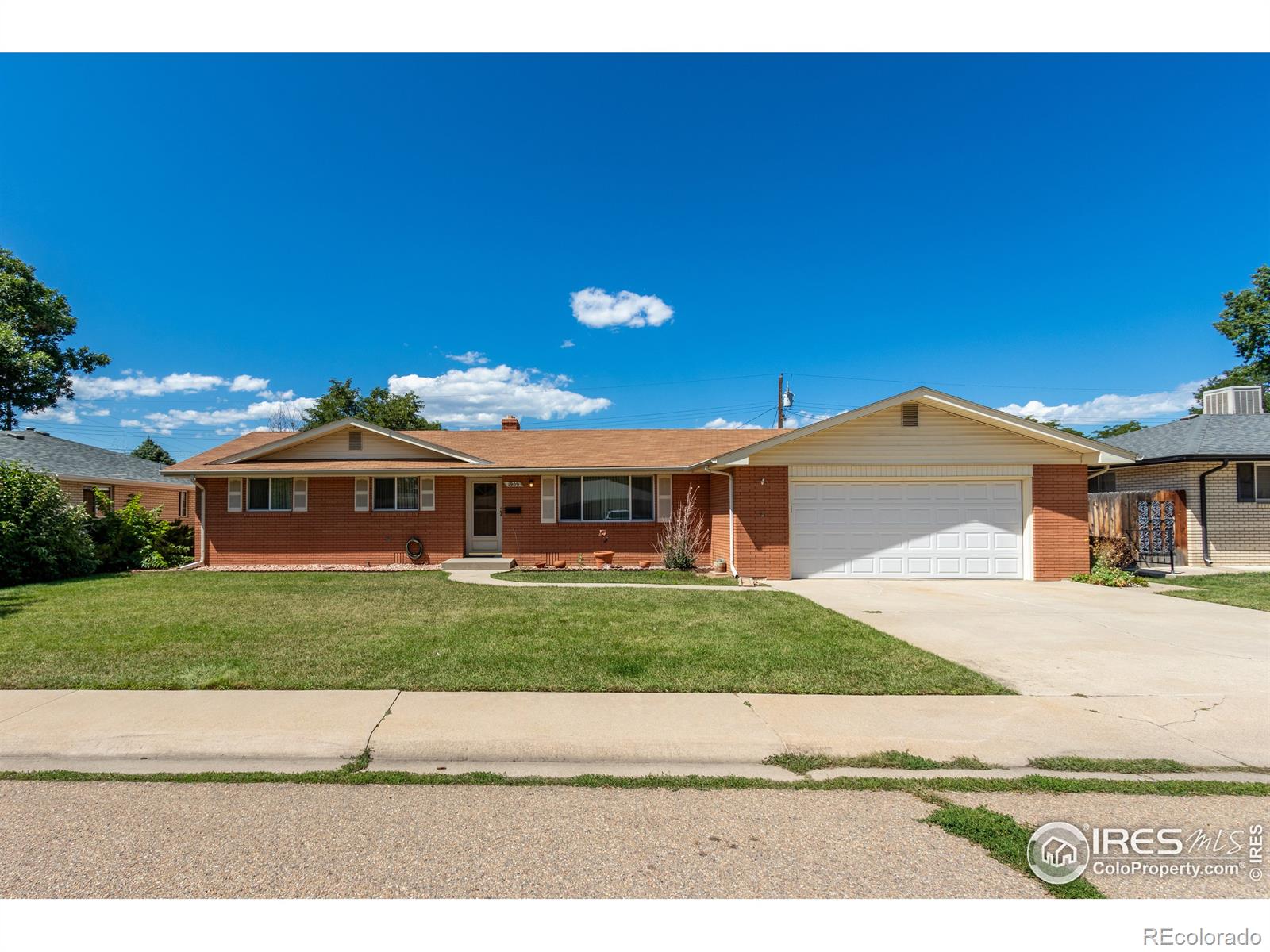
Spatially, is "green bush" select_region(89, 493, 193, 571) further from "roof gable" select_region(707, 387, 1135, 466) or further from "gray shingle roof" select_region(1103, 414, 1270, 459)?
"gray shingle roof" select_region(1103, 414, 1270, 459)

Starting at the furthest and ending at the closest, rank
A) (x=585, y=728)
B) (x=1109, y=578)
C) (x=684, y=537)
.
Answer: (x=684, y=537), (x=1109, y=578), (x=585, y=728)

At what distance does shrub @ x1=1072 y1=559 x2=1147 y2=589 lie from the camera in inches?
510

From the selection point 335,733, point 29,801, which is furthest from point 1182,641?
point 29,801

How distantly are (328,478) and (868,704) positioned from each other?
598 inches

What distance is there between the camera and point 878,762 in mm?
4348

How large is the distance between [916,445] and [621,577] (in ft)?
23.2

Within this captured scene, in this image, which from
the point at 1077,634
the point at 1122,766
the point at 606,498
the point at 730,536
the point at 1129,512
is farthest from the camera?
the point at 606,498

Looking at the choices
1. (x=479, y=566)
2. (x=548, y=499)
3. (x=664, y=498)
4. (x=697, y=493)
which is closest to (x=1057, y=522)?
(x=697, y=493)

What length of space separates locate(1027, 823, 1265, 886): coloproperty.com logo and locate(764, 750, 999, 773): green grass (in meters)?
0.81

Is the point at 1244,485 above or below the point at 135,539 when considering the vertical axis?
above

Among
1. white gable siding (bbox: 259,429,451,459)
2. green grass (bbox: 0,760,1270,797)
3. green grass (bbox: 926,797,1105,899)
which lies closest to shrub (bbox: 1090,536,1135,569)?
green grass (bbox: 0,760,1270,797)

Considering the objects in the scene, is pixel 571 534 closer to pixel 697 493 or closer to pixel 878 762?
pixel 697 493

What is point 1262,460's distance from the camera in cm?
1602

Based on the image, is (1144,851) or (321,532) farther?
(321,532)
